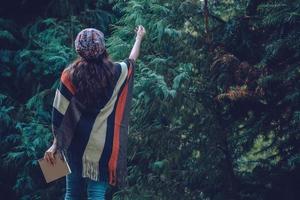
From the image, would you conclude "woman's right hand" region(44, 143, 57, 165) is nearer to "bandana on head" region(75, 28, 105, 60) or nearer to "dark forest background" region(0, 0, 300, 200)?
"bandana on head" region(75, 28, 105, 60)

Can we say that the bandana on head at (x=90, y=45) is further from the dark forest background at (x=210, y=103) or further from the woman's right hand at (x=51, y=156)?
the dark forest background at (x=210, y=103)

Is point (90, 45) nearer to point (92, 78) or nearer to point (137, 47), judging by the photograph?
point (92, 78)

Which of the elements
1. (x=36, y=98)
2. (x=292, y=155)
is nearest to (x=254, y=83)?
(x=292, y=155)

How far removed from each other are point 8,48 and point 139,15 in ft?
6.31

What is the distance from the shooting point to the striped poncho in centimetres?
476

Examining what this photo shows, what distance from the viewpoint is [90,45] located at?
182 inches

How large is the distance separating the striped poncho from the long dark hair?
5 centimetres

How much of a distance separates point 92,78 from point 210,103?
1.69 m

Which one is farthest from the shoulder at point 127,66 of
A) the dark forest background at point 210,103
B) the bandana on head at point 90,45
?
the dark forest background at point 210,103

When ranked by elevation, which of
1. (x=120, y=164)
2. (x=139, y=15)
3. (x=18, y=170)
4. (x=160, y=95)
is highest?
(x=139, y=15)

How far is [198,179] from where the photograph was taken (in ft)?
19.5

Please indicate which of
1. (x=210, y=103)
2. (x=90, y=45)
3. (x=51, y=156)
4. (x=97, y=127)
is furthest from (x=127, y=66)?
(x=210, y=103)

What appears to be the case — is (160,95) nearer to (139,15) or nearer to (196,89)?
(196,89)

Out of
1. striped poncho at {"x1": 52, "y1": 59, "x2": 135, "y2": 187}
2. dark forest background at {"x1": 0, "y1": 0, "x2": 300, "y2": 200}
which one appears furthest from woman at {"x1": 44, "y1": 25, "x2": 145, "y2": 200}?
dark forest background at {"x1": 0, "y1": 0, "x2": 300, "y2": 200}
